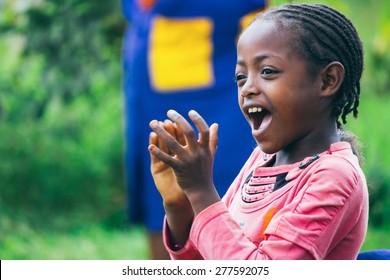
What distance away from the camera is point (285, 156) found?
87.1 inches

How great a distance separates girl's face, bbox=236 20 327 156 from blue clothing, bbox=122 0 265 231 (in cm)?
176

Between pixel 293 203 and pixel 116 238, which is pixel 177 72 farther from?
pixel 293 203

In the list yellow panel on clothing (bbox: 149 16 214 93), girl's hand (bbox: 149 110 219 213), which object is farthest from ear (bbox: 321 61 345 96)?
yellow panel on clothing (bbox: 149 16 214 93)

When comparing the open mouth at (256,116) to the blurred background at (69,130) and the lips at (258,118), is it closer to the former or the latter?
the lips at (258,118)

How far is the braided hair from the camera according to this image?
2.12 m

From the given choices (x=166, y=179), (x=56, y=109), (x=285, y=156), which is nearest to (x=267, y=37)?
(x=285, y=156)

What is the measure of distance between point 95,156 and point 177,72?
6.58ft

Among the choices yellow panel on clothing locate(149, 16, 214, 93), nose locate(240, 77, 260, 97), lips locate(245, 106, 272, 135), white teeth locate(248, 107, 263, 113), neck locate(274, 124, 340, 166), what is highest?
nose locate(240, 77, 260, 97)

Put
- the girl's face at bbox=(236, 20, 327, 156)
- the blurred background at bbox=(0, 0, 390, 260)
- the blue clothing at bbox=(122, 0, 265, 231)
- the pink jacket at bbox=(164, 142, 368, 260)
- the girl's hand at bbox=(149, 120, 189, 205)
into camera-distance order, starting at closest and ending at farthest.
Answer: the pink jacket at bbox=(164, 142, 368, 260)
the girl's face at bbox=(236, 20, 327, 156)
the girl's hand at bbox=(149, 120, 189, 205)
the blue clothing at bbox=(122, 0, 265, 231)
the blurred background at bbox=(0, 0, 390, 260)

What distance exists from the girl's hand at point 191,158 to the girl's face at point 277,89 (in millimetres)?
149

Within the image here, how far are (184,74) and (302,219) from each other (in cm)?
217

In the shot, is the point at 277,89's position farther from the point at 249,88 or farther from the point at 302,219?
the point at 302,219

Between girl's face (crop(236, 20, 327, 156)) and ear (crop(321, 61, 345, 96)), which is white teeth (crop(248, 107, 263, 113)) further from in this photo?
ear (crop(321, 61, 345, 96))

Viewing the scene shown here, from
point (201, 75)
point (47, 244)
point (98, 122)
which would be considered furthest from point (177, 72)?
point (98, 122)
